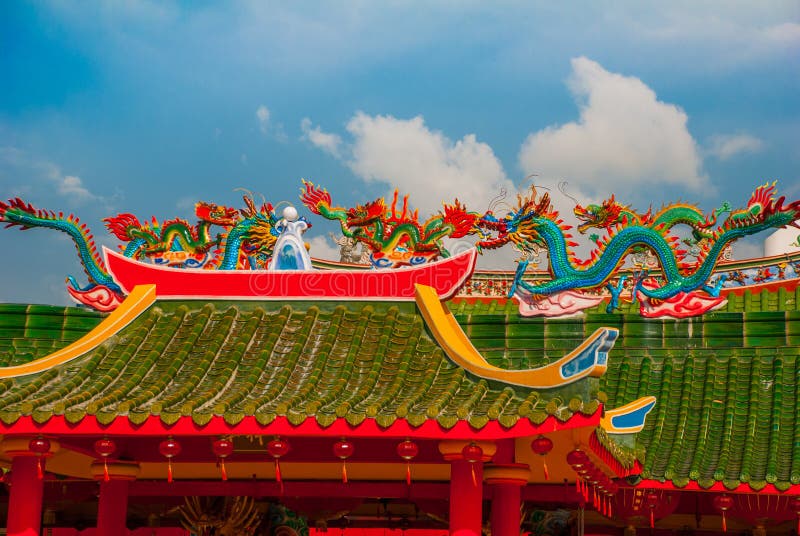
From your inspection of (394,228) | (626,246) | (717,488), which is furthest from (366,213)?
(717,488)

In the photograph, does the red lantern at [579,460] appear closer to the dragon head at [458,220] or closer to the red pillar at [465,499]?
the red pillar at [465,499]

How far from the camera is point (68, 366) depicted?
10586mm

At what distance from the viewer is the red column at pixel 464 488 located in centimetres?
936

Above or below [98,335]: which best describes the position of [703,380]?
below

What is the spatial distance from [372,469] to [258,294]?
2311 millimetres

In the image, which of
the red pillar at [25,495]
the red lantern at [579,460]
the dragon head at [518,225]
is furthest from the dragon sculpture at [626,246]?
the red pillar at [25,495]

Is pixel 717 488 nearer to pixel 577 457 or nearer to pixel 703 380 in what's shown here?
pixel 703 380

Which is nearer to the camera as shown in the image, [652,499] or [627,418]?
[627,418]

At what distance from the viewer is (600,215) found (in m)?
17.1

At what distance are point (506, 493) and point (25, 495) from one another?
450 cm

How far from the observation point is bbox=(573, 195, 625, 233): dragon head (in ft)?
55.8

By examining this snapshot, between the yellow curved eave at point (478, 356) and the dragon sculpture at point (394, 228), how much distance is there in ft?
13.5

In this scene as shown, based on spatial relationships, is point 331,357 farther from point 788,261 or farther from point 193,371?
point 788,261

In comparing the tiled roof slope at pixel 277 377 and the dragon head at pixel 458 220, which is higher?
the dragon head at pixel 458 220
